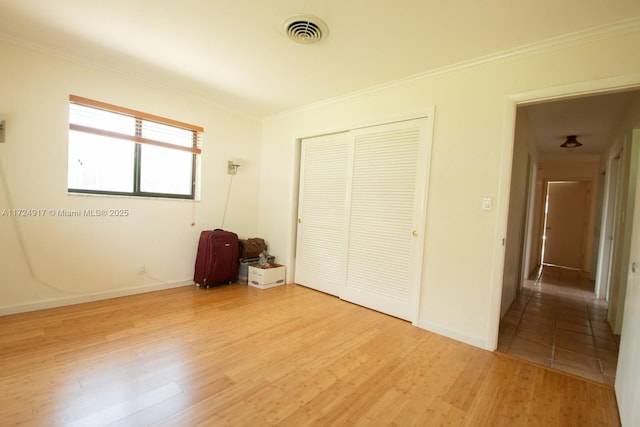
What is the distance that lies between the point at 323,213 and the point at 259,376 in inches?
91.4

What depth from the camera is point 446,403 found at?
70.6 inches

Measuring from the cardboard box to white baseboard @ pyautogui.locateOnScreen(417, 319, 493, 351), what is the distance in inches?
80.1

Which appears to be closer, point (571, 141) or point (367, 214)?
point (367, 214)

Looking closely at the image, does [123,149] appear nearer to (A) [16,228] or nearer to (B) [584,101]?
(A) [16,228]

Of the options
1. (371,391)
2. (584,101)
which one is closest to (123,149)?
(371,391)

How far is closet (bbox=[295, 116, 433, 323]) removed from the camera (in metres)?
3.00

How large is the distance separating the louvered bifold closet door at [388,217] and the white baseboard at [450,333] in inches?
5.6

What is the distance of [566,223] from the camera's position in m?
7.05

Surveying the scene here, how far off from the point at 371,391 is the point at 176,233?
121 inches

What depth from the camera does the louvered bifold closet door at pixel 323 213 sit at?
372 cm

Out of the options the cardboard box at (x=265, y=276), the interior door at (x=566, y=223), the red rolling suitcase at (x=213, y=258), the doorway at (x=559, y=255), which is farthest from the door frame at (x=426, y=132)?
the interior door at (x=566, y=223)

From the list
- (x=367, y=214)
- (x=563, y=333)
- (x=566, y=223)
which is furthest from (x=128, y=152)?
(x=566, y=223)

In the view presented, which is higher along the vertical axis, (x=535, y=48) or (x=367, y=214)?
(x=535, y=48)

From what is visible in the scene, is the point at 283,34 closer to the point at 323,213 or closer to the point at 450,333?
the point at 323,213
